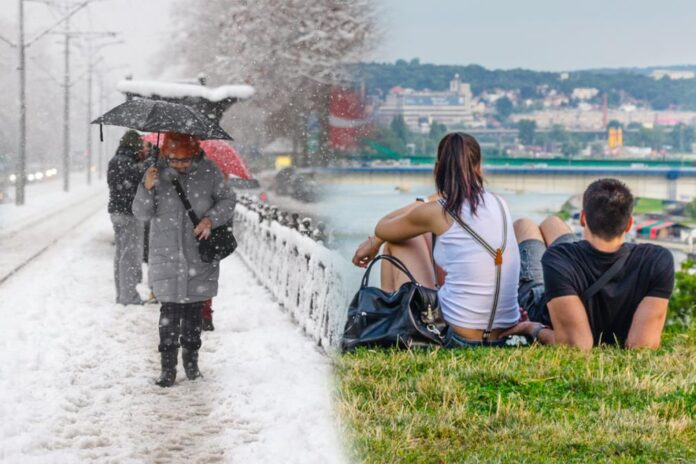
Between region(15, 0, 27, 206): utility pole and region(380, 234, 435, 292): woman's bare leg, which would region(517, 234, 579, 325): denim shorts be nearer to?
region(380, 234, 435, 292): woman's bare leg

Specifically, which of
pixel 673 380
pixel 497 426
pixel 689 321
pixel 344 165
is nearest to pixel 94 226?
pixel 344 165

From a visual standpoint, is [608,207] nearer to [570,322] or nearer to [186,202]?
[570,322]

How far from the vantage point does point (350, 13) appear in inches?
70.8

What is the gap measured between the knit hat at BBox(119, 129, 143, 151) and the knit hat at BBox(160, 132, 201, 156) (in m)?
0.04

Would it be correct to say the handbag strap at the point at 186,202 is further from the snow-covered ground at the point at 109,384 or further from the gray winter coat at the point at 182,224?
the snow-covered ground at the point at 109,384

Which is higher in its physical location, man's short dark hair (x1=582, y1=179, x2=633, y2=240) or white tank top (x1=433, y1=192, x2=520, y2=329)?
man's short dark hair (x1=582, y1=179, x2=633, y2=240)

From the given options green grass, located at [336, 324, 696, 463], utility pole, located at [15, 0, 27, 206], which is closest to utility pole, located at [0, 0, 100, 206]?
utility pole, located at [15, 0, 27, 206]

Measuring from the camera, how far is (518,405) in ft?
8.37

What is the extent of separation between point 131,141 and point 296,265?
128 cm

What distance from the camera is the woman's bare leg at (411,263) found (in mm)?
3436

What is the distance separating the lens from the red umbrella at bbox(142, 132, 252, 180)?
6.39 ft

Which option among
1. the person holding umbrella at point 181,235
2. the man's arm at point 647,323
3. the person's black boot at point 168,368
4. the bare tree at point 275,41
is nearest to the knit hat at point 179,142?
the person holding umbrella at point 181,235

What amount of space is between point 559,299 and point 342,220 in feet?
5.10

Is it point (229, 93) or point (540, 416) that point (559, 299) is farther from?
point (229, 93)
